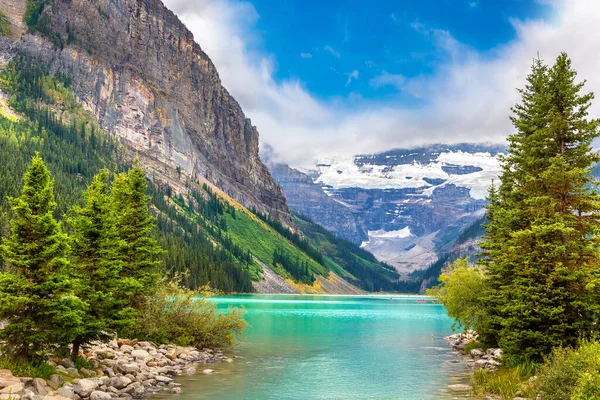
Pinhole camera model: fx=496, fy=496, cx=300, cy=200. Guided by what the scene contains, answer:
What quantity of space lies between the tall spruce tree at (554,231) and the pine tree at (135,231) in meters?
26.3

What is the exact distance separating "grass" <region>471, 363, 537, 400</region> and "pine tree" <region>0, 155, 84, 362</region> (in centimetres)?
2284

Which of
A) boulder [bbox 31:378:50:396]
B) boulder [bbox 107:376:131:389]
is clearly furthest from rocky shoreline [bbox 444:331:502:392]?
boulder [bbox 31:378:50:396]

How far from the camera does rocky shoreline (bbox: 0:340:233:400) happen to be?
22.2m

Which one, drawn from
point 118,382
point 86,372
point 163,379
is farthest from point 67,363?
point 163,379

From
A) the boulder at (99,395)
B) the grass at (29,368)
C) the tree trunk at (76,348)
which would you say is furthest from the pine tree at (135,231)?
the boulder at (99,395)

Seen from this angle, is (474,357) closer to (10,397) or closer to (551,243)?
(551,243)

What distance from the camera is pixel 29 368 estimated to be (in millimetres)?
23812

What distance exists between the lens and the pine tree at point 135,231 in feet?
127

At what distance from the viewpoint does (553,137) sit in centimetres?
3084

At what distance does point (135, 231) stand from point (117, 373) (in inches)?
502

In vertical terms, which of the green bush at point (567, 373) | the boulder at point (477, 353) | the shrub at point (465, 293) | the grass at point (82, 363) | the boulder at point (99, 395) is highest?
the shrub at point (465, 293)

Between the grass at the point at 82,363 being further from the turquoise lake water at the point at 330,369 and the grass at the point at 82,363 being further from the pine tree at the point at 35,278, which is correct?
the turquoise lake water at the point at 330,369

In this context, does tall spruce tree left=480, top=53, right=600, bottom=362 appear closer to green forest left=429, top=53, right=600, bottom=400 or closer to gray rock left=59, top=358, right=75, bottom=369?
green forest left=429, top=53, right=600, bottom=400

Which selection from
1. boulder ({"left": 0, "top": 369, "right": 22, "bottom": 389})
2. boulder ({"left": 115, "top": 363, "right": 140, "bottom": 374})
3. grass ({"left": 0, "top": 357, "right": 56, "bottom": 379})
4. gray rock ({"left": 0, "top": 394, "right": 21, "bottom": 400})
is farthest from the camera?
boulder ({"left": 115, "top": 363, "right": 140, "bottom": 374})
